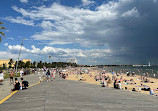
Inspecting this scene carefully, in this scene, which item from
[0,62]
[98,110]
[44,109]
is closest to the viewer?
[44,109]

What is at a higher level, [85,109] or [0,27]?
[0,27]

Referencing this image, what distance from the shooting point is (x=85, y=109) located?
6.69 metres

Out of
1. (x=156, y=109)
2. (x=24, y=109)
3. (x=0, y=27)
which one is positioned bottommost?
(x=156, y=109)

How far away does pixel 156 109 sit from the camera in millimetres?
7496

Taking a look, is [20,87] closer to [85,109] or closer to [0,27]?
→ [85,109]

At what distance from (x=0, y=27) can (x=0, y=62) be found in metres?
114

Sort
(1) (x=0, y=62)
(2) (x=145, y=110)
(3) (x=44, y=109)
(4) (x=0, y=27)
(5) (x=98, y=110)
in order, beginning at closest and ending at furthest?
(3) (x=44, y=109) < (5) (x=98, y=110) < (2) (x=145, y=110) < (4) (x=0, y=27) < (1) (x=0, y=62)

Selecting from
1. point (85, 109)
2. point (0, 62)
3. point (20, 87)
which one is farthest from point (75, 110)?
point (0, 62)

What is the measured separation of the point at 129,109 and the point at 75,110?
114 inches

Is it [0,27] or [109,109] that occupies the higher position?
[0,27]

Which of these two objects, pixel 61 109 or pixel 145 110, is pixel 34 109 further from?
pixel 145 110

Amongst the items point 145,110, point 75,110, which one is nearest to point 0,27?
point 75,110

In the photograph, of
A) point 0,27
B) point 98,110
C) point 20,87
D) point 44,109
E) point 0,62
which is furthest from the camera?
point 0,62

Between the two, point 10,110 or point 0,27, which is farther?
point 0,27
